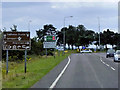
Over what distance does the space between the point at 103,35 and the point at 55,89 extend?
330ft

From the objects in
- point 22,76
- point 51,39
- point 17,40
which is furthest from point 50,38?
point 22,76

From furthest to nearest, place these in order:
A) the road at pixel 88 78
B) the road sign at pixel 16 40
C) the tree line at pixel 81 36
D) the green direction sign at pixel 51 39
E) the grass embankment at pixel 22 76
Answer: the tree line at pixel 81 36 → the green direction sign at pixel 51 39 → the road sign at pixel 16 40 → the grass embankment at pixel 22 76 → the road at pixel 88 78

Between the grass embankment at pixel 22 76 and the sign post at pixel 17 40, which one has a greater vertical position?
the sign post at pixel 17 40

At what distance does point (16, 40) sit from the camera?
657 inches

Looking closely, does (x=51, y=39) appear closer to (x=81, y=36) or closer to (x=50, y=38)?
(x=50, y=38)

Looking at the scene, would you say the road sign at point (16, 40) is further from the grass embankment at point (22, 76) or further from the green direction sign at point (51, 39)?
the green direction sign at point (51, 39)

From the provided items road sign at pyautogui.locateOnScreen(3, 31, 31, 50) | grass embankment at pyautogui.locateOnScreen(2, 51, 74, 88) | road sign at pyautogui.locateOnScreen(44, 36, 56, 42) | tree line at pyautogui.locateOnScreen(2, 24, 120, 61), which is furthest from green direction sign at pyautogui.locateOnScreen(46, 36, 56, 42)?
tree line at pyautogui.locateOnScreen(2, 24, 120, 61)

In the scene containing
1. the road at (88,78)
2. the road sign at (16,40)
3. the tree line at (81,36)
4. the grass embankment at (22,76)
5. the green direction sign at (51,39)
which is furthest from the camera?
the tree line at (81,36)

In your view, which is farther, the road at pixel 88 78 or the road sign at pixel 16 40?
the road sign at pixel 16 40

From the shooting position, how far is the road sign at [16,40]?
1662cm

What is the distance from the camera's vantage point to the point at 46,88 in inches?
403

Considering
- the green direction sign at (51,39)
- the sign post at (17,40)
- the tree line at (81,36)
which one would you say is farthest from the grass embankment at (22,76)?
the tree line at (81,36)

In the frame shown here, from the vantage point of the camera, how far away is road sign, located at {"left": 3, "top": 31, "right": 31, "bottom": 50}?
16625 millimetres

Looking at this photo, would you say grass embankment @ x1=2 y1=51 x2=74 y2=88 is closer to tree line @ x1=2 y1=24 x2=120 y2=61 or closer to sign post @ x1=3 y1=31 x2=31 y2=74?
sign post @ x1=3 y1=31 x2=31 y2=74
